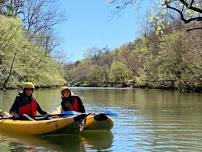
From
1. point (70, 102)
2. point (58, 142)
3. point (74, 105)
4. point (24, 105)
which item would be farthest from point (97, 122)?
point (24, 105)

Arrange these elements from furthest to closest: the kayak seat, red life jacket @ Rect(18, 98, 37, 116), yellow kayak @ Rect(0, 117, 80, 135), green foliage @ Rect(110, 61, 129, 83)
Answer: green foliage @ Rect(110, 61, 129, 83) → red life jacket @ Rect(18, 98, 37, 116) → the kayak seat → yellow kayak @ Rect(0, 117, 80, 135)

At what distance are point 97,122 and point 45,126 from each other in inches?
64.5

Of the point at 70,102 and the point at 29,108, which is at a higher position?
the point at 70,102

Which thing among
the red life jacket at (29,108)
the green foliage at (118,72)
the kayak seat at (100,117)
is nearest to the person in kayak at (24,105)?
the red life jacket at (29,108)

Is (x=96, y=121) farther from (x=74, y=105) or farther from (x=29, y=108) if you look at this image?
(x=29, y=108)

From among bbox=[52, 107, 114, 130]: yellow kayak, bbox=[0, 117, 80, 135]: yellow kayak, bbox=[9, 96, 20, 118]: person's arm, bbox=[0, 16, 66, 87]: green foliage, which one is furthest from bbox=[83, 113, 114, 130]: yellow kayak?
bbox=[0, 16, 66, 87]: green foliage

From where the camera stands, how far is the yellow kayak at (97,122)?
13.8 m

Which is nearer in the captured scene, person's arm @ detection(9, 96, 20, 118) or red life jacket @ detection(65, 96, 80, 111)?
person's arm @ detection(9, 96, 20, 118)

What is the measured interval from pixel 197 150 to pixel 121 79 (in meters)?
85.3

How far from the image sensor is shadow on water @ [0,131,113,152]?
11.8 meters

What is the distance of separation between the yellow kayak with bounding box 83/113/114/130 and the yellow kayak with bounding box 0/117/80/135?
2.28ft

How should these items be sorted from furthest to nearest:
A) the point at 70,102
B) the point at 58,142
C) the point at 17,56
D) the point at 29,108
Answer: the point at 17,56, the point at 70,102, the point at 29,108, the point at 58,142

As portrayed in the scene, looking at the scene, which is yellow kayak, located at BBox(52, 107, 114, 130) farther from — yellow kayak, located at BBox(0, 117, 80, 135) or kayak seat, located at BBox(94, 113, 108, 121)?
yellow kayak, located at BBox(0, 117, 80, 135)

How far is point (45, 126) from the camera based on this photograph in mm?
13203
